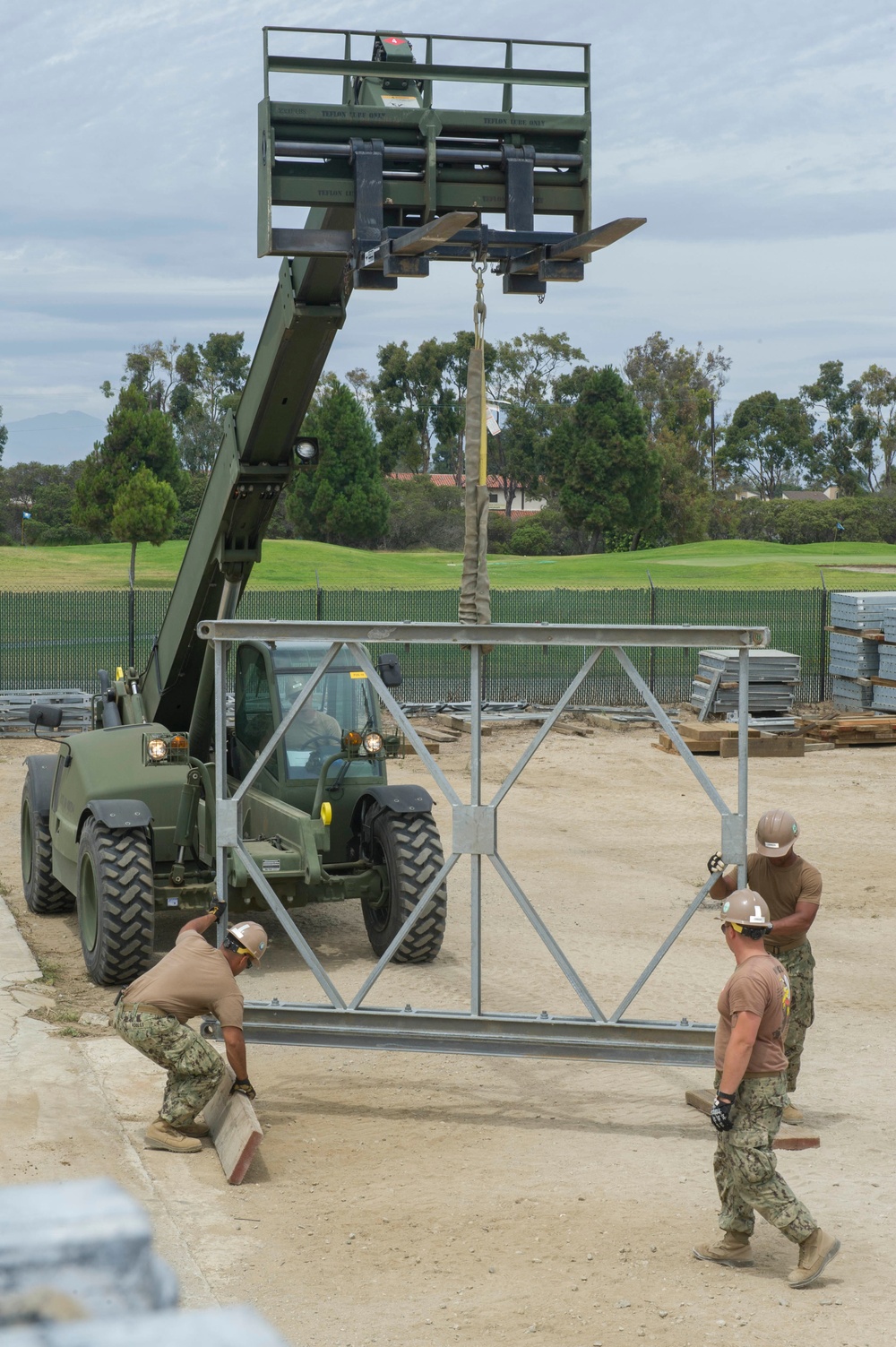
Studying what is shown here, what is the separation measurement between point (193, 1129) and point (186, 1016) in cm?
63

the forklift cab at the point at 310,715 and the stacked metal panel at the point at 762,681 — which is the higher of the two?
the forklift cab at the point at 310,715

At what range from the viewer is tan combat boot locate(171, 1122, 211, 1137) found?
7.70 meters

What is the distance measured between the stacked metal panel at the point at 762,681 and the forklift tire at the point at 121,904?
1447 centimetres

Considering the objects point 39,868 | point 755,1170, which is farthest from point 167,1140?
→ point 39,868

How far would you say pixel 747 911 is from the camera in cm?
648

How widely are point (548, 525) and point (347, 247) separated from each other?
61.9 meters

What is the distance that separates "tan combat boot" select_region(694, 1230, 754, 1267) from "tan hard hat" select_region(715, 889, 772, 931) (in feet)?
4.36

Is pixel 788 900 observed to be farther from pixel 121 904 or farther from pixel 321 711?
pixel 121 904

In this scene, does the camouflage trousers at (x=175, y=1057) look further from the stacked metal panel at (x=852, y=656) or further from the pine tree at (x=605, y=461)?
the pine tree at (x=605, y=461)

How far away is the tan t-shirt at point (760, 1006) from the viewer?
6.29 metres

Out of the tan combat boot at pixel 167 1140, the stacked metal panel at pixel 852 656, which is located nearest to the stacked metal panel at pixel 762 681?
the stacked metal panel at pixel 852 656

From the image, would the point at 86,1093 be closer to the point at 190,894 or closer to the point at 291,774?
the point at 190,894

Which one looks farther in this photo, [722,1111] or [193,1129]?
[193,1129]

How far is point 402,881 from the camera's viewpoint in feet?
34.5
